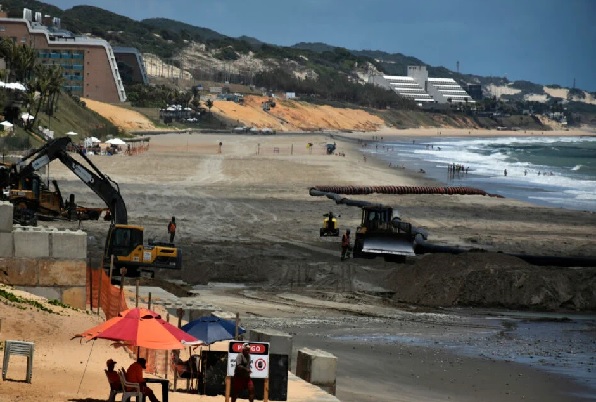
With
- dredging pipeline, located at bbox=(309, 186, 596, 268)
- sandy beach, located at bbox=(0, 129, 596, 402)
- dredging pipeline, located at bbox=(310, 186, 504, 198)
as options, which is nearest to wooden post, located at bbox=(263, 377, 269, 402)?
sandy beach, located at bbox=(0, 129, 596, 402)

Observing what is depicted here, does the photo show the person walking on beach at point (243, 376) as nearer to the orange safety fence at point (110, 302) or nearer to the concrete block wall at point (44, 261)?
the orange safety fence at point (110, 302)

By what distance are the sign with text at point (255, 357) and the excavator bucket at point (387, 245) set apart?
23.8 m

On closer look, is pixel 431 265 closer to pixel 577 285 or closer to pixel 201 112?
pixel 577 285

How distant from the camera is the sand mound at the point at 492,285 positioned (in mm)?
34969

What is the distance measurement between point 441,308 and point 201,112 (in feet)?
499

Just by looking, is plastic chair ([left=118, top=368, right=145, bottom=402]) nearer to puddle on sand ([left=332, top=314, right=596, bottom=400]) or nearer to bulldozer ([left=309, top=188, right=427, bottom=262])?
puddle on sand ([left=332, top=314, right=596, bottom=400])

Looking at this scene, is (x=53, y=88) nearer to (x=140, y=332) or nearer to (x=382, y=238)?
(x=382, y=238)

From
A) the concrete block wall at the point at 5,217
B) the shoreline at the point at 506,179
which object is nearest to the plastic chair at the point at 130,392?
the concrete block wall at the point at 5,217

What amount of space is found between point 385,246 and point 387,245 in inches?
3.0

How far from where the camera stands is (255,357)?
1731 centimetres

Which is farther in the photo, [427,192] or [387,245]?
[427,192]

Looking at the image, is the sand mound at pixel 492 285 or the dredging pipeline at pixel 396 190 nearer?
the sand mound at pixel 492 285

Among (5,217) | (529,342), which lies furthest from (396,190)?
(5,217)

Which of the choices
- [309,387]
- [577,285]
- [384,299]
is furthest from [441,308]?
[309,387]
